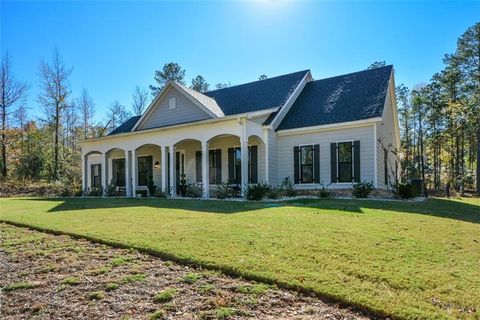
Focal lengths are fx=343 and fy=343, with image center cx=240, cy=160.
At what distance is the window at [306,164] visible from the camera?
574 inches

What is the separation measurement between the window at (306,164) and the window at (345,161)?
1.21 metres

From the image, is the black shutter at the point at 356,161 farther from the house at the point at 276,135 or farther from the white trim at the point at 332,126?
the white trim at the point at 332,126

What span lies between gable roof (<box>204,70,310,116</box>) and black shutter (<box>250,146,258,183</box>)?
7.98ft

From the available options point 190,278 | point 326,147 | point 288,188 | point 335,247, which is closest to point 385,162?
point 326,147

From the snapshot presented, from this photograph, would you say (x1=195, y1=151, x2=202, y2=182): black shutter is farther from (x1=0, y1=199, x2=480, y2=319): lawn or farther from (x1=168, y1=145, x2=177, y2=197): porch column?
(x1=0, y1=199, x2=480, y2=319): lawn

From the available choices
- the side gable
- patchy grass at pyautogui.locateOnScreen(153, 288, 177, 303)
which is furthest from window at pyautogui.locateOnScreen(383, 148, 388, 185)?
patchy grass at pyautogui.locateOnScreen(153, 288, 177, 303)

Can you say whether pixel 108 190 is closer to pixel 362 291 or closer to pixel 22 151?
pixel 362 291

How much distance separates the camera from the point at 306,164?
14.7m

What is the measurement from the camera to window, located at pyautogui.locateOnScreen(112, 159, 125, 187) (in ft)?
67.9

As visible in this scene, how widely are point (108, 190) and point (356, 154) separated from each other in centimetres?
1195

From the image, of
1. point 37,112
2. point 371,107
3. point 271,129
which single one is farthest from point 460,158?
point 37,112

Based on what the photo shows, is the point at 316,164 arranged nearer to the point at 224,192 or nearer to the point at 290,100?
the point at 290,100

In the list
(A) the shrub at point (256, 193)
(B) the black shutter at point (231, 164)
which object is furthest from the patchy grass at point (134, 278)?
(B) the black shutter at point (231, 164)

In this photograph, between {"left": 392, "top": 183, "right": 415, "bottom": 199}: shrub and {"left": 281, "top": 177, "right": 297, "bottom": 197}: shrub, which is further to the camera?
{"left": 281, "top": 177, "right": 297, "bottom": 197}: shrub
